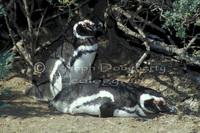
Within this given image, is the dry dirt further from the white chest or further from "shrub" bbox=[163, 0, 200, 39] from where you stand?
"shrub" bbox=[163, 0, 200, 39]

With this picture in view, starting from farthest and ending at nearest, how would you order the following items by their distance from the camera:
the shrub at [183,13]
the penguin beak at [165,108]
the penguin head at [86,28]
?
the penguin head at [86,28] → the penguin beak at [165,108] → the shrub at [183,13]

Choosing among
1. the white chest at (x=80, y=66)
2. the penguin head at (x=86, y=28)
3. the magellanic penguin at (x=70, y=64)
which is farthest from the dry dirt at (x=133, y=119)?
the penguin head at (x=86, y=28)

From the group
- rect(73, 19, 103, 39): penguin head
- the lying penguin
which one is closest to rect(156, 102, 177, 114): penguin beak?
Result: the lying penguin

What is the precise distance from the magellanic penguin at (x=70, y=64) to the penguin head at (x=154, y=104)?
107 centimetres

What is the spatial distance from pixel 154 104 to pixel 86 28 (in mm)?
1479

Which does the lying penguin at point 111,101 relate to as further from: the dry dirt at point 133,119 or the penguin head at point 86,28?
the penguin head at point 86,28

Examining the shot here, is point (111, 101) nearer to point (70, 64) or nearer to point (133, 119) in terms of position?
point (133, 119)

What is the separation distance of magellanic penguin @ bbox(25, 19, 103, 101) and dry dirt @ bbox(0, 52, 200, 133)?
0.67ft

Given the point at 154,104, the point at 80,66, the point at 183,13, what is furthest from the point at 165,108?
the point at 80,66

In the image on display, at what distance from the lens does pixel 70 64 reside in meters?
3.80

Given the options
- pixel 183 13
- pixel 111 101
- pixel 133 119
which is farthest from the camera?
pixel 111 101

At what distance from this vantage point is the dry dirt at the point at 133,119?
2.78 metres

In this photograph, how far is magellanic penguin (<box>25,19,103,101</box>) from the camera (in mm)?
3791

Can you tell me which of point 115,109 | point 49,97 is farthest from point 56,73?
point 115,109
